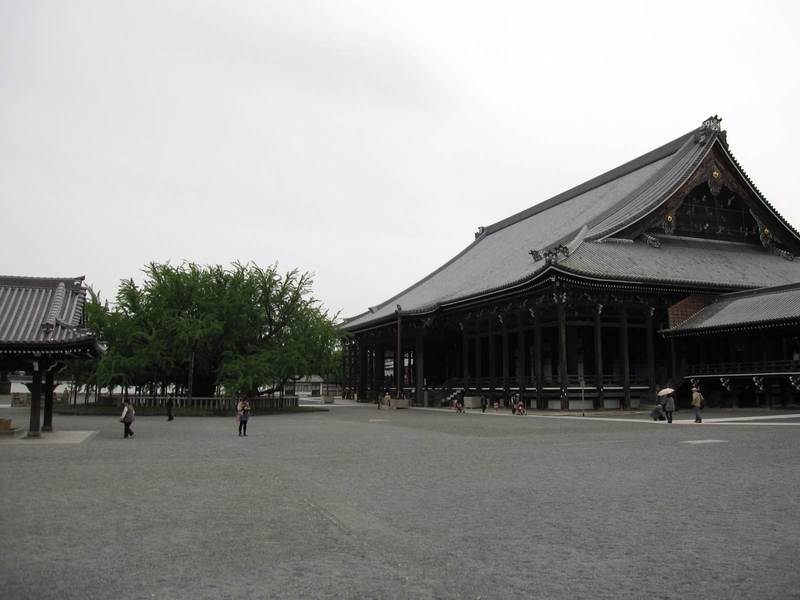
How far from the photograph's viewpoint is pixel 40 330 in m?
23.1

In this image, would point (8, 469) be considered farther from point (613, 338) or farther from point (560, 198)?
point (560, 198)

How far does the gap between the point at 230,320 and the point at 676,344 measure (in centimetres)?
2710

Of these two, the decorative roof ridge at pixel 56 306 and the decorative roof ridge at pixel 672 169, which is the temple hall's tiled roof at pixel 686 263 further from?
the decorative roof ridge at pixel 56 306

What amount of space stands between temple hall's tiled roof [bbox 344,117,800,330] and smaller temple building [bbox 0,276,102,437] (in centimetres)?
2252

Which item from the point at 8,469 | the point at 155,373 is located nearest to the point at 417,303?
the point at 155,373

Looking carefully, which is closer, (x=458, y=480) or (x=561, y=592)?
(x=561, y=592)

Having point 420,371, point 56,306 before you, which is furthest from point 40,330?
point 420,371

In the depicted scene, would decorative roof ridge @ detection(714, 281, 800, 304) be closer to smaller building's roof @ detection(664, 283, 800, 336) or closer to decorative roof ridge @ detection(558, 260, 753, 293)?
smaller building's roof @ detection(664, 283, 800, 336)

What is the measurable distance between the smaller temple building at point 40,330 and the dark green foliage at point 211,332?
15.1 meters

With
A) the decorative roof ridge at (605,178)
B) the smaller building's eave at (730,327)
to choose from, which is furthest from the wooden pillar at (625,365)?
the decorative roof ridge at (605,178)

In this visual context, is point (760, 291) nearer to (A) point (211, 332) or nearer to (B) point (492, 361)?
(B) point (492, 361)

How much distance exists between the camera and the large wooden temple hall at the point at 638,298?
36.6 m

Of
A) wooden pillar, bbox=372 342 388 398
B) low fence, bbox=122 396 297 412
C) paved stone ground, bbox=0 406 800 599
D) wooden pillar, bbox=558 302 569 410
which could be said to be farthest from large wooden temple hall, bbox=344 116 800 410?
paved stone ground, bbox=0 406 800 599

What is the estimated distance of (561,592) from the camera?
5.96m
